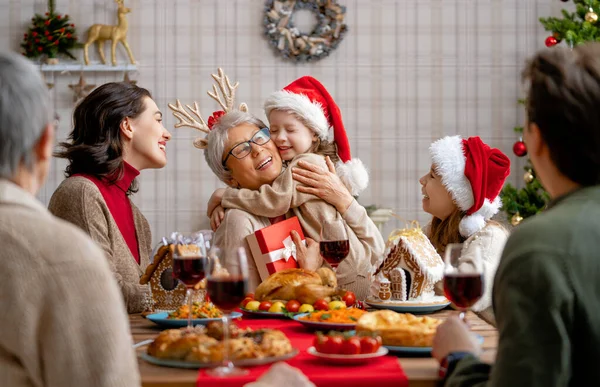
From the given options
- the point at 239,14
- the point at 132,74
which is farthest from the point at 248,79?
the point at 132,74

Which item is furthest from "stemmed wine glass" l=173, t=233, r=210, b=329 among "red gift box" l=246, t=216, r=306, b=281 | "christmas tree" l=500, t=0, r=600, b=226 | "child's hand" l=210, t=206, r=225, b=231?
"christmas tree" l=500, t=0, r=600, b=226

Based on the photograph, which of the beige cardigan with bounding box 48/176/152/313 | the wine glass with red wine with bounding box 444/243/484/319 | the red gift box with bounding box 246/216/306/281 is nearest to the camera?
the wine glass with red wine with bounding box 444/243/484/319

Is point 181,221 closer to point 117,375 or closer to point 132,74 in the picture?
point 132,74

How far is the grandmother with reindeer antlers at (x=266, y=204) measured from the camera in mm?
2965

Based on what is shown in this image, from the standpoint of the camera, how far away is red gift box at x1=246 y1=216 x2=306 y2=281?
280 cm

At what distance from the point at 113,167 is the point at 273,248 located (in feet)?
2.45

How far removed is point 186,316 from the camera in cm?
214

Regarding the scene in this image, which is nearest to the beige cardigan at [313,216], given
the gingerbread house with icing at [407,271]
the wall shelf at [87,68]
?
the gingerbread house with icing at [407,271]

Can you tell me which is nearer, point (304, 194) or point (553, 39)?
point (304, 194)

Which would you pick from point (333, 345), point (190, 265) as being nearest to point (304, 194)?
point (190, 265)

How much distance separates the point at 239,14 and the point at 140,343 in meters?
4.49

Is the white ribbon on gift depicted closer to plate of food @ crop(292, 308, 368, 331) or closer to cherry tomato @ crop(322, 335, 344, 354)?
plate of food @ crop(292, 308, 368, 331)

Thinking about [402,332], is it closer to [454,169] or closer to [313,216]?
[313,216]

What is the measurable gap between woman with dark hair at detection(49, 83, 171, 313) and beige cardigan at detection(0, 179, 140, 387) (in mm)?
1428
